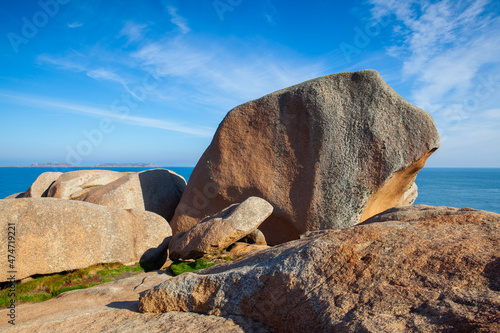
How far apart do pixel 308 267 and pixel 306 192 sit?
18.9 ft

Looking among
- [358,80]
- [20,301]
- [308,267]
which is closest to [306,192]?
[358,80]

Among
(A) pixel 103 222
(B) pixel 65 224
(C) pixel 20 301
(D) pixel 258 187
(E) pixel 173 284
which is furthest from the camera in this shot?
(D) pixel 258 187

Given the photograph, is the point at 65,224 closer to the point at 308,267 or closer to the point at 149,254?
the point at 149,254

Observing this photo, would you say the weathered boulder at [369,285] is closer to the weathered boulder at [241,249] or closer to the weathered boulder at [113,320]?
the weathered boulder at [113,320]

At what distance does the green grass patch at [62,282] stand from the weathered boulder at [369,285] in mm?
3505

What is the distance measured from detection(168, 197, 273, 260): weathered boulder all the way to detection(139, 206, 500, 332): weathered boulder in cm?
313

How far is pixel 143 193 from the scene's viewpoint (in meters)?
11.2

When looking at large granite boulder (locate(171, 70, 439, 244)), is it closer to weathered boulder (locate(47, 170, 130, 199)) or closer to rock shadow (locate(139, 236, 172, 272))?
rock shadow (locate(139, 236, 172, 272))

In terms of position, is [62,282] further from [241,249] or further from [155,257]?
[241,249]

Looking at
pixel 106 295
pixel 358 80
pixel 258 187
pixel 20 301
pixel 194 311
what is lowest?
pixel 20 301

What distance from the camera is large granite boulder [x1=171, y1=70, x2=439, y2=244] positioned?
862cm

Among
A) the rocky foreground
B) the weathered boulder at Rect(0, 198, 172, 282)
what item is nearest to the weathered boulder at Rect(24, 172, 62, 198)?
the rocky foreground

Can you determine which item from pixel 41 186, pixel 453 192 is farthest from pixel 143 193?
pixel 453 192

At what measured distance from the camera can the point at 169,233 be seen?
8.79 m
